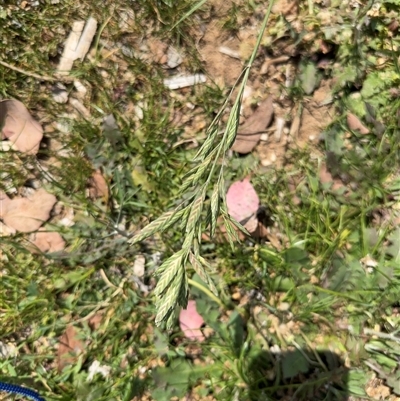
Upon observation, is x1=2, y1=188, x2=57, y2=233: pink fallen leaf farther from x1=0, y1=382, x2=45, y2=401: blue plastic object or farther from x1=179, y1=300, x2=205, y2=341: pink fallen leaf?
x1=179, y1=300, x2=205, y2=341: pink fallen leaf

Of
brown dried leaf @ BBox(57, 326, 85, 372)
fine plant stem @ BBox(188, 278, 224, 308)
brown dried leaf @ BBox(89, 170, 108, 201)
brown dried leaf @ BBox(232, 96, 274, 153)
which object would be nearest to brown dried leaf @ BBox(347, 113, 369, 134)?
brown dried leaf @ BBox(232, 96, 274, 153)

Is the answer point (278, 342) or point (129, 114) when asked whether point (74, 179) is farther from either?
point (278, 342)

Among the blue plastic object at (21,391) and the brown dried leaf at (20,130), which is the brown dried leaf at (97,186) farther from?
the blue plastic object at (21,391)

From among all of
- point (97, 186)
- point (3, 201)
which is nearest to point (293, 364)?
point (97, 186)

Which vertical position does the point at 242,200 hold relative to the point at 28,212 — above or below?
above

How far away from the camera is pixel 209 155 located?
49.3 inches

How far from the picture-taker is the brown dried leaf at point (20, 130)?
2258 mm

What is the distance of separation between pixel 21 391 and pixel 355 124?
1.77 meters

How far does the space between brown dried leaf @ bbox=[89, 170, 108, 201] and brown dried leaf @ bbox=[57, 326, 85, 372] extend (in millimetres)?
583

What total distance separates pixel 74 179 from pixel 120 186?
230 mm

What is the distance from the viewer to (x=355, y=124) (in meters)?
2.10

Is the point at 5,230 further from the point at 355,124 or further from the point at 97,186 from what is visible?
the point at 355,124

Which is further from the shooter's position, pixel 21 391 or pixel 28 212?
pixel 28 212

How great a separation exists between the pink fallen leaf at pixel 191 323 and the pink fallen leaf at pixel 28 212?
76 centimetres
